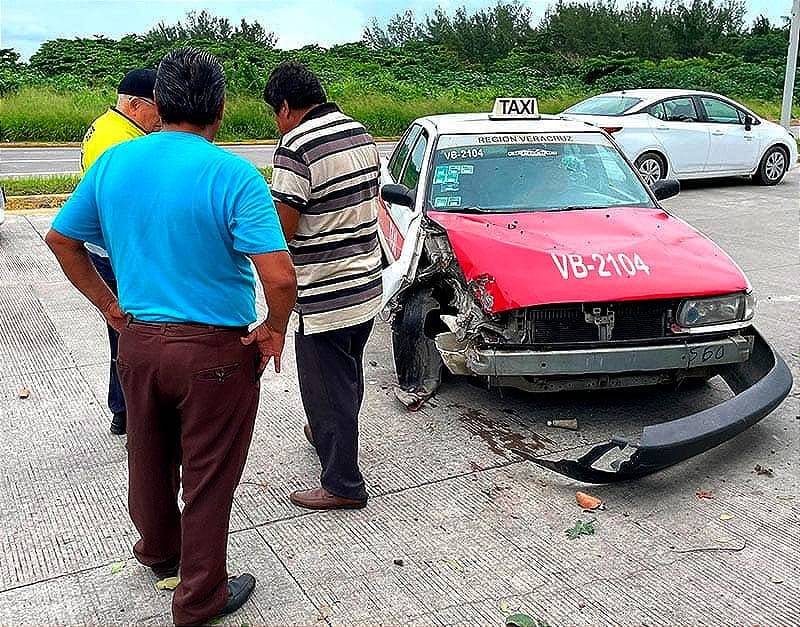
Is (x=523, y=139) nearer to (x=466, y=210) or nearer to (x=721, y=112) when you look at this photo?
(x=466, y=210)

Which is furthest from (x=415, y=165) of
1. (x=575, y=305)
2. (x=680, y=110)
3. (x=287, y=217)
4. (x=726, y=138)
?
(x=726, y=138)

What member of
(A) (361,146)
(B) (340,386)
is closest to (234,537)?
(B) (340,386)

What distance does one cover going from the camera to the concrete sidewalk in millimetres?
3289

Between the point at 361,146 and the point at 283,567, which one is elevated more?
the point at 361,146

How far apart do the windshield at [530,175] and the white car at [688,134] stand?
7.27 metres

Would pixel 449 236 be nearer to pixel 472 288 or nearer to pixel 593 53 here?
pixel 472 288

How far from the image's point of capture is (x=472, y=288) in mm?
4809

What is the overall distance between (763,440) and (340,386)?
8.22 ft

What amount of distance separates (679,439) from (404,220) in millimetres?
2731

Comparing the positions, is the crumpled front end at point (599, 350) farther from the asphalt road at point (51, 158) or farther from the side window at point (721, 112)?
the asphalt road at point (51, 158)

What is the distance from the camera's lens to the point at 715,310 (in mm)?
4824

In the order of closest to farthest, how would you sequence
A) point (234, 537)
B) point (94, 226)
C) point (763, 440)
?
point (94, 226), point (234, 537), point (763, 440)

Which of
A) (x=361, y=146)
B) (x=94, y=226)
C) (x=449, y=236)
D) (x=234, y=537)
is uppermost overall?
(x=361, y=146)

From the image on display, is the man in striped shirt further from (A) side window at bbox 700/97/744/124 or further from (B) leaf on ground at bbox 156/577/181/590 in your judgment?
(A) side window at bbox 700/97/744/124
